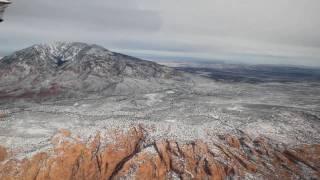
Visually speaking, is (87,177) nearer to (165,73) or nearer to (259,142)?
(259,142)

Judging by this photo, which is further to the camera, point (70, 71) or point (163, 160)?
point (70, 71)

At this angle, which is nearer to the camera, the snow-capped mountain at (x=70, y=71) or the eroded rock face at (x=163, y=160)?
the eroded rock face at (x=163, y=160)

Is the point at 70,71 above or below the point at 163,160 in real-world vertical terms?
above

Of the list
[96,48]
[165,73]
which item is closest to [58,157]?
[165,73]

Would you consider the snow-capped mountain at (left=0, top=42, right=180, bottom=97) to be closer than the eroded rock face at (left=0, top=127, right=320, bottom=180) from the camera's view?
No
